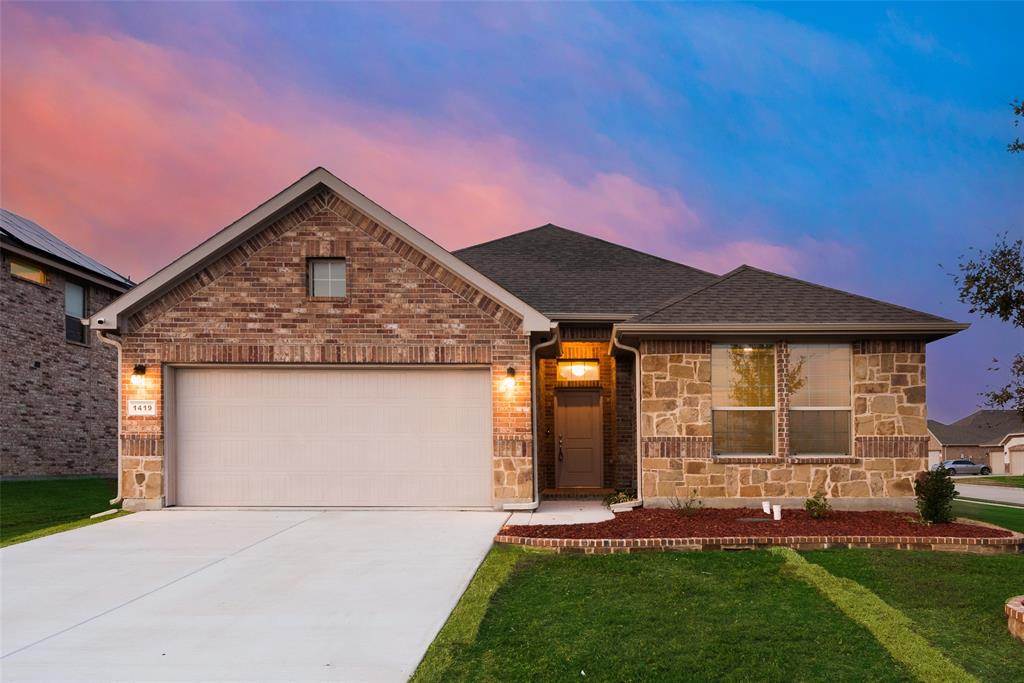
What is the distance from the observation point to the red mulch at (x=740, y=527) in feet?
28.6

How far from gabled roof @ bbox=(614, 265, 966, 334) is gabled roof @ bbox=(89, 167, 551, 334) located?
2.17 metres

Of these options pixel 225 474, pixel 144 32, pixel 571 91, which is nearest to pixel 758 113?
pixel 571 91

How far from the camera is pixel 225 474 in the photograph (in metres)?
11.4

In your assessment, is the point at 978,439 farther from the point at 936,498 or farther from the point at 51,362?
the point at 51,362

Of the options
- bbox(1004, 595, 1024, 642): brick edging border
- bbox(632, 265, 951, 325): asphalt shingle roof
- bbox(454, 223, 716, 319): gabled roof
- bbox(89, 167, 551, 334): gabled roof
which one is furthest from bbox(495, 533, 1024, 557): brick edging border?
bbox(454, 223, 716, 319): gabled roof

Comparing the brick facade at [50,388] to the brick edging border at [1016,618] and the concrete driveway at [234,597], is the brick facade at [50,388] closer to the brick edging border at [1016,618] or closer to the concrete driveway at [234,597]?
the concrete driveway at [234,597]

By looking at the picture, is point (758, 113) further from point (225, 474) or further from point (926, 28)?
point (225, 474)

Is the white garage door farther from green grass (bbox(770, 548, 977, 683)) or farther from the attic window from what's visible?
the attic window

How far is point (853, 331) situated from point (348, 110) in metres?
22.4

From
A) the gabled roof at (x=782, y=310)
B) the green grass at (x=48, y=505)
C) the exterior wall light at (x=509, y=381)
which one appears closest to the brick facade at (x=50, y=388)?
the green grass at (x=48, y=505)

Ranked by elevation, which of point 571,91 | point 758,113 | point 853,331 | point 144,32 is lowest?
point 853,331

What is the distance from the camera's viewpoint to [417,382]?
11523 mm

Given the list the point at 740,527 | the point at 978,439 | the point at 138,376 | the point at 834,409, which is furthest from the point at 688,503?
the point at 978,439

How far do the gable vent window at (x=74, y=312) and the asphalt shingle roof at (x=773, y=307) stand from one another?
52.7 feet
